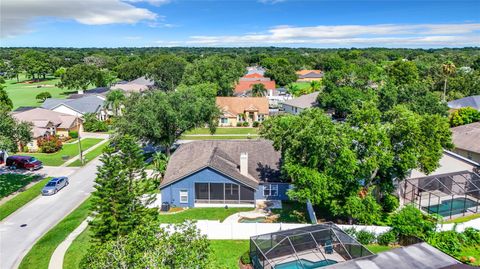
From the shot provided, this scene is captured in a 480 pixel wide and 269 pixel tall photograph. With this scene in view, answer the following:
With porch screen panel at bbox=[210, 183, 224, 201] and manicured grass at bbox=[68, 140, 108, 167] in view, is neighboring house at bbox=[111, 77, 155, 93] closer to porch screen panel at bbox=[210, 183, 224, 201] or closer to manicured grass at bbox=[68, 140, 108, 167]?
manicured grass at bbox=[68, 140, 108, 167]

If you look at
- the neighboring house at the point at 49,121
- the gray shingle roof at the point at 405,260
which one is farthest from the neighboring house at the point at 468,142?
the neighboring house at the point at 49,121

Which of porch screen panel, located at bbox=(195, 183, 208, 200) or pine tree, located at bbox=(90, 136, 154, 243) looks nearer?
pine tree, located at bbox=(90, 136, 154, 243)

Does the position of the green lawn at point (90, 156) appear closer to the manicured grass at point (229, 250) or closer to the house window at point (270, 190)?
the house window at point (270, 190)

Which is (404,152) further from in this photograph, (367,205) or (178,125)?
(178,125)

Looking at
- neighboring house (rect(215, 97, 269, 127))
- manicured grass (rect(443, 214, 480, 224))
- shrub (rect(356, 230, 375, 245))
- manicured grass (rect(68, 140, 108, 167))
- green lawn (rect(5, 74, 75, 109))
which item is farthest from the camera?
green lawn (rect(5, 74, 75, 109))

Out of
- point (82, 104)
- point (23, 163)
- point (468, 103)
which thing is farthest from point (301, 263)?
point (82, 104)

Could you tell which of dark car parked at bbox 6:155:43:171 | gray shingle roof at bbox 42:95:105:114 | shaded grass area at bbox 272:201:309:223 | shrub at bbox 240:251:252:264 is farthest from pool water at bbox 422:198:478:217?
gray shingle roof at bbox 42:95:105:114

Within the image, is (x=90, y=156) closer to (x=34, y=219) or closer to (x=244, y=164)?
(x=34, y=219)
